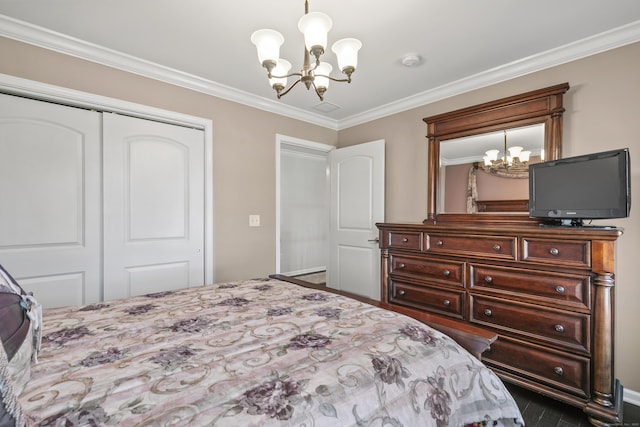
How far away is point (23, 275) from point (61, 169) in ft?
2.44

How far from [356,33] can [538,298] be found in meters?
2.03

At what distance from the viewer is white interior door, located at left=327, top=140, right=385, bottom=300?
10.8 ft

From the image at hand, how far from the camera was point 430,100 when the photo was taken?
296 centimetres

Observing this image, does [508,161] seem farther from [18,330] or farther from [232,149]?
[18,330]

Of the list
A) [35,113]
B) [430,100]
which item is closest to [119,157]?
[35,113]

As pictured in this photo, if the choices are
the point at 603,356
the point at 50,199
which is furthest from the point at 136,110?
the point at 603,356

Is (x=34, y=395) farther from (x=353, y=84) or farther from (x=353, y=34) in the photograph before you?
(x=353, y=84)

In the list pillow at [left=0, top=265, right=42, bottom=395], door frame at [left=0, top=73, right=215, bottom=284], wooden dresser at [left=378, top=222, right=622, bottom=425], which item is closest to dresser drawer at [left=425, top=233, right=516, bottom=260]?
wooden dresser at [left=378, top=222, right=622, bottom=425]

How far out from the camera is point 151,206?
→ 252 cm

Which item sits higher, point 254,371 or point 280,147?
point 280,147

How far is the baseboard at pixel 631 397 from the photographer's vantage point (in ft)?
6.34

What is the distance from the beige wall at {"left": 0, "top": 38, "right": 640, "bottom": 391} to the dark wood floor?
246 millimetres

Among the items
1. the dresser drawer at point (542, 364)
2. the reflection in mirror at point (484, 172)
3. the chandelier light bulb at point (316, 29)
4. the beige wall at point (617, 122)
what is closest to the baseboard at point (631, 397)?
the beige wall at point (617, 122)

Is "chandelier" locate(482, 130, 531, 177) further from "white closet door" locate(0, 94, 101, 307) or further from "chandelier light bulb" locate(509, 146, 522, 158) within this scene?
"white closet door" locate(0, 94, 101, 307)
